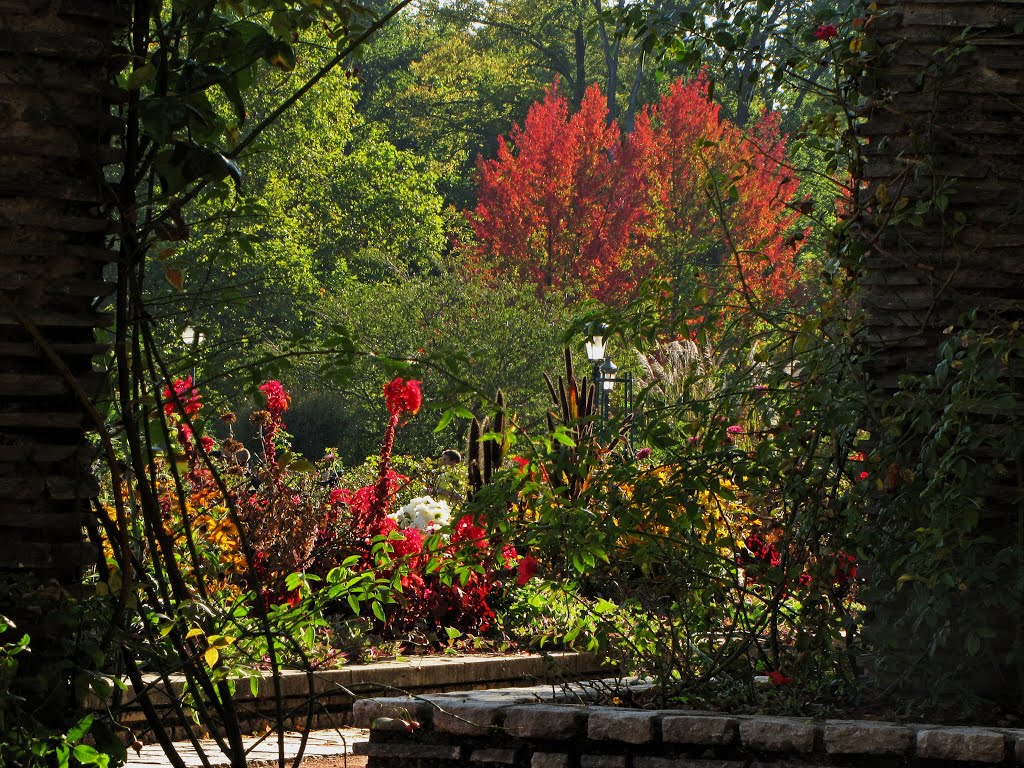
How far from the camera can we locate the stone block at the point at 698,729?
3807mm

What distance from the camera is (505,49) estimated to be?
43.1 meters

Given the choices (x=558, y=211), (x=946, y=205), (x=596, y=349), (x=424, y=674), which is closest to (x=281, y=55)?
(x=946, y=205)

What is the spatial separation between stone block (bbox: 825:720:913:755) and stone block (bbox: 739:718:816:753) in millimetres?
59

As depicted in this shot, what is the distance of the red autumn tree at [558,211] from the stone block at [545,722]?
72.5 feet

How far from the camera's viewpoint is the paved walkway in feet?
17.8

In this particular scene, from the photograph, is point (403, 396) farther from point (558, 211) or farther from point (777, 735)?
point (558, 211)

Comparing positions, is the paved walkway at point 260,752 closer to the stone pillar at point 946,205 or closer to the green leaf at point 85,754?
the stone pillar at point 946,205

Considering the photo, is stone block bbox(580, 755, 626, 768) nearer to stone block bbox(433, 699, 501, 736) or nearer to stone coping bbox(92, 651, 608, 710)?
stone block bbox(433, 699, 501, 736)

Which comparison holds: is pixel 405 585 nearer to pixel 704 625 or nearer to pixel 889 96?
pixel 704 625

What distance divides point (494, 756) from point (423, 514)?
16.7 feet

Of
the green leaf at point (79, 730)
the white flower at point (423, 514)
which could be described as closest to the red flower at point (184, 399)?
the green leaf at point (79, 730)

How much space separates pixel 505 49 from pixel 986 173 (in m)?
40.2

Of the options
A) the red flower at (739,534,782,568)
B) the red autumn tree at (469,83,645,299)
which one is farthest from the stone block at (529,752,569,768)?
the red autumn tree at (469,83,645,299)

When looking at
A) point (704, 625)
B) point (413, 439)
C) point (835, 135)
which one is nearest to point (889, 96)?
point (835, 135)
